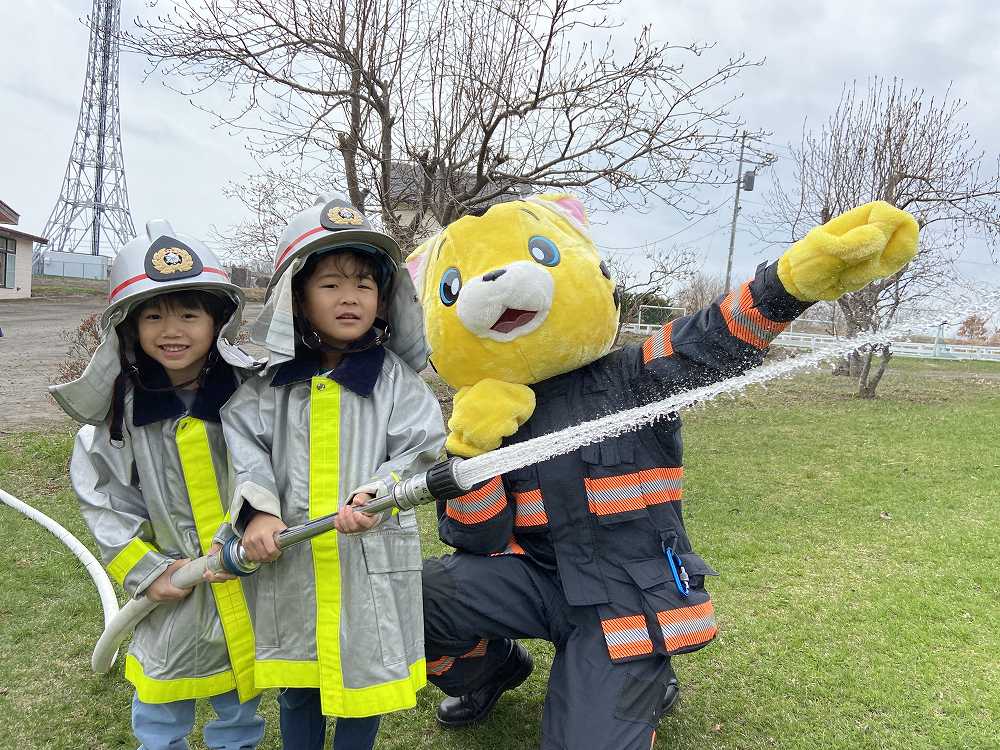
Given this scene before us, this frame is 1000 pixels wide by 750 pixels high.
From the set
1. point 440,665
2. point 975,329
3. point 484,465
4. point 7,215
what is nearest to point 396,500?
point 484,465

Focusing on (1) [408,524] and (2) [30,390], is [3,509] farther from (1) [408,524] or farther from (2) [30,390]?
(2) [30,390]

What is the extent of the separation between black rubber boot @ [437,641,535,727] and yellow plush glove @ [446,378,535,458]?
1029 millimetres

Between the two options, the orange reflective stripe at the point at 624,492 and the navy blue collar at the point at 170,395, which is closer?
the navy blue collar at the point at 170,395

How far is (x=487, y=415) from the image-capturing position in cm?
228

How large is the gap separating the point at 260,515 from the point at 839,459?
6.95 metres

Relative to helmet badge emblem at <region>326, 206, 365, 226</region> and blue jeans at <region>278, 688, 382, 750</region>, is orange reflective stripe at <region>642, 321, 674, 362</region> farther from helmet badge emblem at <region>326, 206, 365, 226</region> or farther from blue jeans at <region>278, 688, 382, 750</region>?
blue jeans at <region>278, 688, 382, 750</region>

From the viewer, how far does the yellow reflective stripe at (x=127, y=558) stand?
6.61 feet

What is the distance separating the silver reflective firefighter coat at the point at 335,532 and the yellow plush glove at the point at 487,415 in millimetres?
207

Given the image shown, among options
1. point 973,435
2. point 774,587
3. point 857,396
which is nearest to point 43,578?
point 774,587

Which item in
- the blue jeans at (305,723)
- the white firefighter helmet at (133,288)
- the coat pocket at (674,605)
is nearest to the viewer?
the white firefighter helmet at (133,288)

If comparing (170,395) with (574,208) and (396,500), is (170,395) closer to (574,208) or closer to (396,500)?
(396,500)

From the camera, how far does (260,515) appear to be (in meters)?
→ 1.95

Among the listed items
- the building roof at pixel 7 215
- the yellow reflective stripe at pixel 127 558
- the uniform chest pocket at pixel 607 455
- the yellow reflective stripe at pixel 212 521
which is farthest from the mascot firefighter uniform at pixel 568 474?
the building roof at pixel 7 215

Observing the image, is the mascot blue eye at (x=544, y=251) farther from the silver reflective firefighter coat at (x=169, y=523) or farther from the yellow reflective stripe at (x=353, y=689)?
the yellow reflective stripe at (x=353, y=689)
